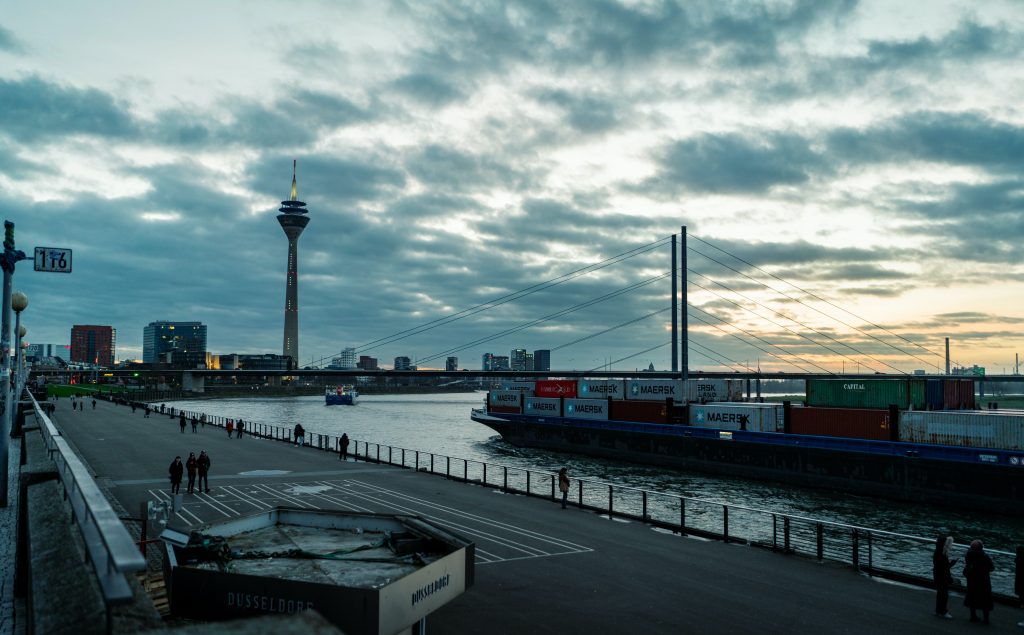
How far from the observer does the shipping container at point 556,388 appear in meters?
75.9

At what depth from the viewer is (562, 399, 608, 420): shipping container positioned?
67.6 meters

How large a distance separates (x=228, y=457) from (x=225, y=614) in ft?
120

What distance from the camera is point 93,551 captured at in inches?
191

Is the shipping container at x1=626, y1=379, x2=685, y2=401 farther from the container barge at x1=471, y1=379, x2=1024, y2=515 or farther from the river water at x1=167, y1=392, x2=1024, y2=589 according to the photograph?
the river water at x1=167, y1=392, x2=1024, y2=589

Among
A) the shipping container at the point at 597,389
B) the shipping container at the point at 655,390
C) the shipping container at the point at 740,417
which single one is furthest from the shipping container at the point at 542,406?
the shipping container at the point at 740,417

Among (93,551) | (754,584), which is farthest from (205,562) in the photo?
(754,584)

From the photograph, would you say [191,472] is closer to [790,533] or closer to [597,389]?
[790,533]

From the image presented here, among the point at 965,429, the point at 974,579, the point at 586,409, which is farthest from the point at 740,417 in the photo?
the point at 974,579

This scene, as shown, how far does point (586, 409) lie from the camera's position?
69.7 m

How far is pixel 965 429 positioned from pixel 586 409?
35.9m

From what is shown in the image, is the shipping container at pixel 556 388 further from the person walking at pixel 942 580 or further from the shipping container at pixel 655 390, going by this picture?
the person walking at pixel 942 580

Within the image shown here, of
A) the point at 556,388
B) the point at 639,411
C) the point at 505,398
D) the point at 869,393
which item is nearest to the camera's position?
the point at 869,393

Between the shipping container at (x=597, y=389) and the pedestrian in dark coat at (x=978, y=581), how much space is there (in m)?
58.6

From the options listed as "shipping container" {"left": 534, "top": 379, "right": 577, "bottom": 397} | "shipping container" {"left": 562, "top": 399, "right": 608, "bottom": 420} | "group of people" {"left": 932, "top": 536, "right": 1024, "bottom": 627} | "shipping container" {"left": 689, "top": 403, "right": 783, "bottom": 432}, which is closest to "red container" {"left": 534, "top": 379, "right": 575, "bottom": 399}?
"shipping container" {"left": 534, "top": 379, "right": 577, "bottom": 397}
